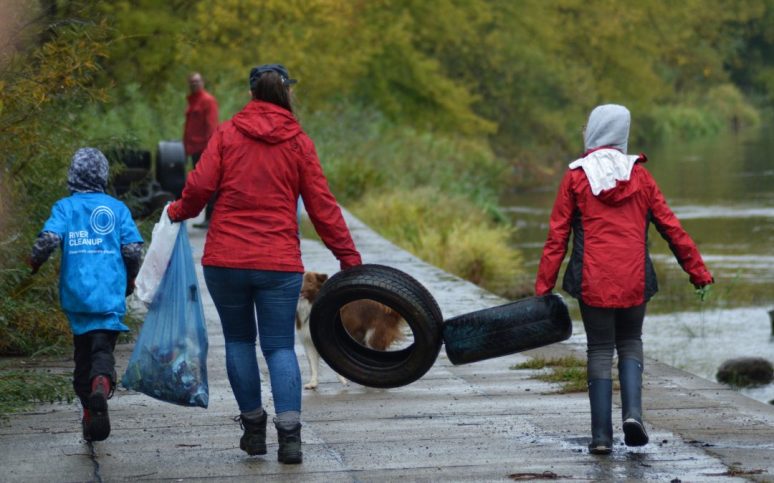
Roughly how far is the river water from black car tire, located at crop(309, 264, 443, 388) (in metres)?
6.63

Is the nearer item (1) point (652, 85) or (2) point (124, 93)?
(2) point (124, 93)

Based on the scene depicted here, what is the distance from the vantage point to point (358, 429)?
7.48 m

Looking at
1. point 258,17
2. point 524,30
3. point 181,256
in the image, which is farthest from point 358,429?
point 524,30

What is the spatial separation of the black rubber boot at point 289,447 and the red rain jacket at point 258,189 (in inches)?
28.0

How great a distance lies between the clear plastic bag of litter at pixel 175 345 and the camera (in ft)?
22.4

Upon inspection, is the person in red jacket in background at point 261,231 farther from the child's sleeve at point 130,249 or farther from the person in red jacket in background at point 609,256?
the person in red jacket in background at point 609,256

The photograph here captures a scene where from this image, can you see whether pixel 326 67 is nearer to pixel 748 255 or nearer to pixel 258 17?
pixel 258 17

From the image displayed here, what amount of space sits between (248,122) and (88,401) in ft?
4.91

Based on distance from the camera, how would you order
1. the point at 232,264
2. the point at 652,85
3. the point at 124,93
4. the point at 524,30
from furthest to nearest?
the point at 652,85 → the point at 524,30 → the point at 124,93 → the point at 232,264

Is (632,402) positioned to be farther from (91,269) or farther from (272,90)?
(91,269)

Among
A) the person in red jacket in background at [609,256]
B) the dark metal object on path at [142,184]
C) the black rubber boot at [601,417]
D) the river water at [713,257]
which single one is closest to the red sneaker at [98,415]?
the person in red jacket in background at [609,256]

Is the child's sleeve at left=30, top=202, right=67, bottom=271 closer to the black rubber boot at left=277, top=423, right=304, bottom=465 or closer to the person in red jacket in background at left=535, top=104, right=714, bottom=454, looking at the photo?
the black rubber boot at left=277, top=423, right=304, bottom=465

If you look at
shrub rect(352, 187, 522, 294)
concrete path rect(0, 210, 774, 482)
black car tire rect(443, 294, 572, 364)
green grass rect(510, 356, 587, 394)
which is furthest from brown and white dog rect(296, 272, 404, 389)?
shrub rect(352, 187, 522, 294)

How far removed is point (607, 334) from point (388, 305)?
101 cm
